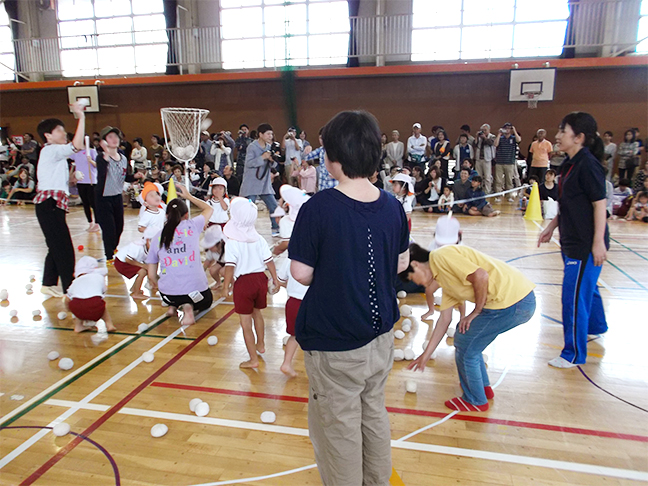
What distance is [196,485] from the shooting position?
2.43 metres

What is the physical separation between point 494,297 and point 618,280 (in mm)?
3923

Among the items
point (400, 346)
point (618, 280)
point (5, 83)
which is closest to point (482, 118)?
point (618, 280)

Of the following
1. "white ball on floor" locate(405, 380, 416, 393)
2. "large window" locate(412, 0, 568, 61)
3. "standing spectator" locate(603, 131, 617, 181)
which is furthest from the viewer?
"large window" locate(412, 0, 568, 61)

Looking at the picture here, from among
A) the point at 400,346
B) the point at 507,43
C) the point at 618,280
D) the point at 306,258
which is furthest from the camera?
the point at 507,43

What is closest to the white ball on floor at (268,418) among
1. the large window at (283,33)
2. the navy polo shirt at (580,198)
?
the navy polo shirt at (580,198)

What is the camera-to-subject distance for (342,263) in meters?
1.74

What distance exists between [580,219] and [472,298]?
47.8 inches

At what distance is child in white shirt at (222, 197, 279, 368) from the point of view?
143 inches

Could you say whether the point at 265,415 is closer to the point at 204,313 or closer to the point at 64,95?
the point at 204,313

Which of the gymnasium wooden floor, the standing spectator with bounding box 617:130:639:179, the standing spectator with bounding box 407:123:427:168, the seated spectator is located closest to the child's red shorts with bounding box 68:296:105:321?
the gymnasium wooden floor

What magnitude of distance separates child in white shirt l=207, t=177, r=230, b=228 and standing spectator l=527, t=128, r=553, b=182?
29.7 feet

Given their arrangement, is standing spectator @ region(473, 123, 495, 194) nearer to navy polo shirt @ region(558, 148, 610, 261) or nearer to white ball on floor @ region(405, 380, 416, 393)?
navy polo shirt @ region(558, 148, 610, 261)

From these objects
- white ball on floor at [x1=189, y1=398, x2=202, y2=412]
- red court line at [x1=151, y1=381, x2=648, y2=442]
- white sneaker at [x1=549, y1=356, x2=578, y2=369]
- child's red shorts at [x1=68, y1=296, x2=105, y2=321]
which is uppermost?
child's red shorts at [x1=68, y1=296, x2=105, y2=321]

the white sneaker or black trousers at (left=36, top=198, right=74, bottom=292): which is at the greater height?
black trousers at (left=36, top=198, right=74, bottom=292)
